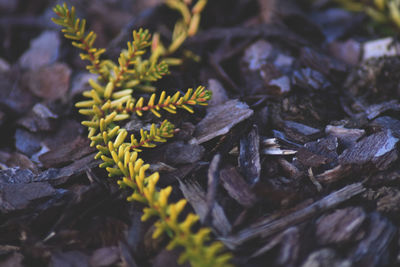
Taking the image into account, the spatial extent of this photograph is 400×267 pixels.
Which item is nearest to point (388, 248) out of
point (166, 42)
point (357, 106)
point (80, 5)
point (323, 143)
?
point (323, 143)

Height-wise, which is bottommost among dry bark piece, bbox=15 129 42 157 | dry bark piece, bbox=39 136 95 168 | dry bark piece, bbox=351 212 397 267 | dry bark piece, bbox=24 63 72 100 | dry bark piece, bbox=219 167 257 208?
dry bark piece, bbox=351 212 397 267

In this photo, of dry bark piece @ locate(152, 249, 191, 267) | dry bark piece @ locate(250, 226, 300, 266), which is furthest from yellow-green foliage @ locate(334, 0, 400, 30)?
dry bark piece @ locate(152, 249, 191, 267)

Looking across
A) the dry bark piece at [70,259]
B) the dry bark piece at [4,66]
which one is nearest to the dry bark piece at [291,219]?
the dry bark piece at [70,259]

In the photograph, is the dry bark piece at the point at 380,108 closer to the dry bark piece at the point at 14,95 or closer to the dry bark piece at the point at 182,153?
the dry bark piece at the point at 182,153

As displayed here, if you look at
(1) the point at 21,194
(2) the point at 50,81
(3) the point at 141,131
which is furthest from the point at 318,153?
(2) the point at 50,81

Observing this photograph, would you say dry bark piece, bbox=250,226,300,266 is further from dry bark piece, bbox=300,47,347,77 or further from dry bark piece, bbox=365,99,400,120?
dry bark piece, bbox=300,47,347,77

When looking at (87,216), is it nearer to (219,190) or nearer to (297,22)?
(219,190)
